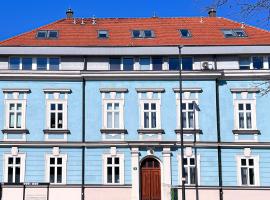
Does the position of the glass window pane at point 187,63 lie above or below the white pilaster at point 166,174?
above

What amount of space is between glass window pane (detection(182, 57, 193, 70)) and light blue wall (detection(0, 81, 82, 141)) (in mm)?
6350

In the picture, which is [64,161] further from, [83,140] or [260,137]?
[260,137]

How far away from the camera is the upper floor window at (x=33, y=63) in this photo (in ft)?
100

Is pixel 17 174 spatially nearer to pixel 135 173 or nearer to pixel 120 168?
pixel 120 168

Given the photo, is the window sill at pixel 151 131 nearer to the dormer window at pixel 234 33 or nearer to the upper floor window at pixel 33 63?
the upper floor window at pixel 33 63

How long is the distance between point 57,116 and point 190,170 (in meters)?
8.40

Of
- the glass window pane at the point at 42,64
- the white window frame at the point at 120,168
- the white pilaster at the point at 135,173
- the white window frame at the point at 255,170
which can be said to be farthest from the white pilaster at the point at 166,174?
the glass window pane at the point at 42,64

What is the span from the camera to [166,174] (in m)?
29.0

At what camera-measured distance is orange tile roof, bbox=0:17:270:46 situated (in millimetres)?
31266

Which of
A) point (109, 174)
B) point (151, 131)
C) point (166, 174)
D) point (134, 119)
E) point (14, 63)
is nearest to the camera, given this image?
point (166, 174)

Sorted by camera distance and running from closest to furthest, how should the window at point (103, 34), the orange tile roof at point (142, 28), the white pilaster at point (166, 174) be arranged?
1. the white pilaster at point (166, 174)
2. the orange tile roof at point (142, 28)
3. the window at point (103, 34)

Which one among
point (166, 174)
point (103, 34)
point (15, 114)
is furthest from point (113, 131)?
point (103, 34)

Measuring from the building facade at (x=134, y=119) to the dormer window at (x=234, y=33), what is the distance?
1.41 meters

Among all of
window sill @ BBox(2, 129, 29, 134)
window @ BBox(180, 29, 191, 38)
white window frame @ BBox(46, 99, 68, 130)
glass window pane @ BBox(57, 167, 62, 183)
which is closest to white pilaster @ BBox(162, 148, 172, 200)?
glass window pane @ BBox(57, 167, 62, 183)
